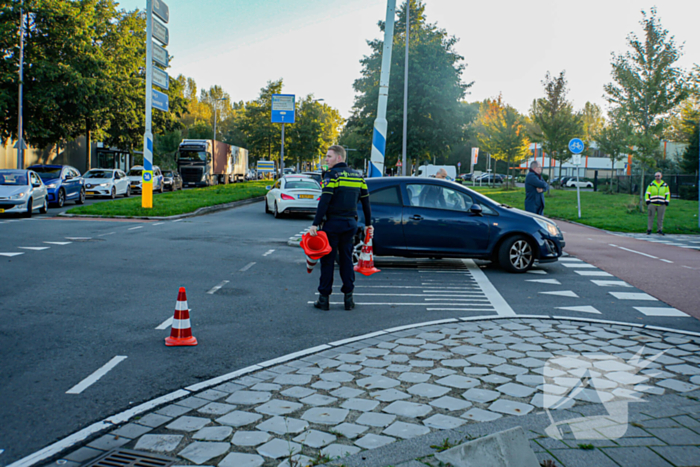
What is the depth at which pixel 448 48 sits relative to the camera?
130 ft

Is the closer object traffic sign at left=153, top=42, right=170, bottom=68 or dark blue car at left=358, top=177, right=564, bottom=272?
dark blue car at left=358, top=177, right=564, bottom=272

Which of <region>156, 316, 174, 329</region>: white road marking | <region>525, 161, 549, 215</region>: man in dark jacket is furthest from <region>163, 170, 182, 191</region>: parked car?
<region>156, 316, 174, 329</region>: white road marking

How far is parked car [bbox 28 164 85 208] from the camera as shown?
24.3 metres

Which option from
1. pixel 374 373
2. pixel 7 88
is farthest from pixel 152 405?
pixel 7 88

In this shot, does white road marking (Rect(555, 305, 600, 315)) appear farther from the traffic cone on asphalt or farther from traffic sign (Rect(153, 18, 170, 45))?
traffic sign (Rect(153, 18, 170, 45))

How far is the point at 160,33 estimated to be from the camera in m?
22.8

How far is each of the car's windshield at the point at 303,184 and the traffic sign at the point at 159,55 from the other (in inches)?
266

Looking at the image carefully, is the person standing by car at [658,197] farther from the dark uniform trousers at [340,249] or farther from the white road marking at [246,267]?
the dark uniform trousers at [340,249]

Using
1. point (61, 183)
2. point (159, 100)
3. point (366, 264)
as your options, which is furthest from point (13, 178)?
point (366, 264)

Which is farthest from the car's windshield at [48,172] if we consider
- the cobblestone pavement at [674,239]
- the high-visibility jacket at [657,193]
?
the high-visibility jacket at [657,193]

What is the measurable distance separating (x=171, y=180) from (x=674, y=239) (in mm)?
30816

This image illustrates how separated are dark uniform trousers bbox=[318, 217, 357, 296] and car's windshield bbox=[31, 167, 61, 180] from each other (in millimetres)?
21253

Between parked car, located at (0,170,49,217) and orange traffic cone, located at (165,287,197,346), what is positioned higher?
parked car, located at (0,170,49,217)
